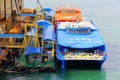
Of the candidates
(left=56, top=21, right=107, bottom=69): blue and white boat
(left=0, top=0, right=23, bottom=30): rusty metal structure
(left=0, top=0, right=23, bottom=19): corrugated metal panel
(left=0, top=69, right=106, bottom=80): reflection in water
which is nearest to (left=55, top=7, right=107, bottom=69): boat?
(left=56, top=21, right=107, bottom=69): blue and white boat

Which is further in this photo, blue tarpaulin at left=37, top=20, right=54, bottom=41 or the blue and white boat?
blue tarpaulin at left=37, top=20, right=54, bottom=41

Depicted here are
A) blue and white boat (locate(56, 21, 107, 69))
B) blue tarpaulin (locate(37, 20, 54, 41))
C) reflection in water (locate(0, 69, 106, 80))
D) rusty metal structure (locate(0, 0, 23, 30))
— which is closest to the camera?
reflection in water (locate(0, 69, 106, 80))

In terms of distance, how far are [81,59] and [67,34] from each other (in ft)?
13.8

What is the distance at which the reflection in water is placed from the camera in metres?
26.2

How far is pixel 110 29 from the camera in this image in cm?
4528

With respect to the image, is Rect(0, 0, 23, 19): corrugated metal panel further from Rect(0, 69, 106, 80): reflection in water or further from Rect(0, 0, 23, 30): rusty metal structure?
Rect(0, 69, 106, 80): reflection in water

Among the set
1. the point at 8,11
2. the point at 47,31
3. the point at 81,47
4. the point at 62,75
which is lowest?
the point at 62,75

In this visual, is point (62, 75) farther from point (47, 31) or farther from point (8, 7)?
point (8, 7)

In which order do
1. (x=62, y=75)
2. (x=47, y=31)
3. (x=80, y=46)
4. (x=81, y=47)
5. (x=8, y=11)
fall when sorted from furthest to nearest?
(x=8, y=11) → (x=47, y=31) → (x=80, y=46) → (x=81, y=47) → (x=62, y=75)

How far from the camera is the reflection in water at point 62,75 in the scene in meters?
26.2

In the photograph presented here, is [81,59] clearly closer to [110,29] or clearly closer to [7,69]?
[7,69]

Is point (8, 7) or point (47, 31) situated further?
point (8, 7)

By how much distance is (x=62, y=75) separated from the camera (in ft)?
89.0

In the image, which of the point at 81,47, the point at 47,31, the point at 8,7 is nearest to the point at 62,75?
the point at 81,47
